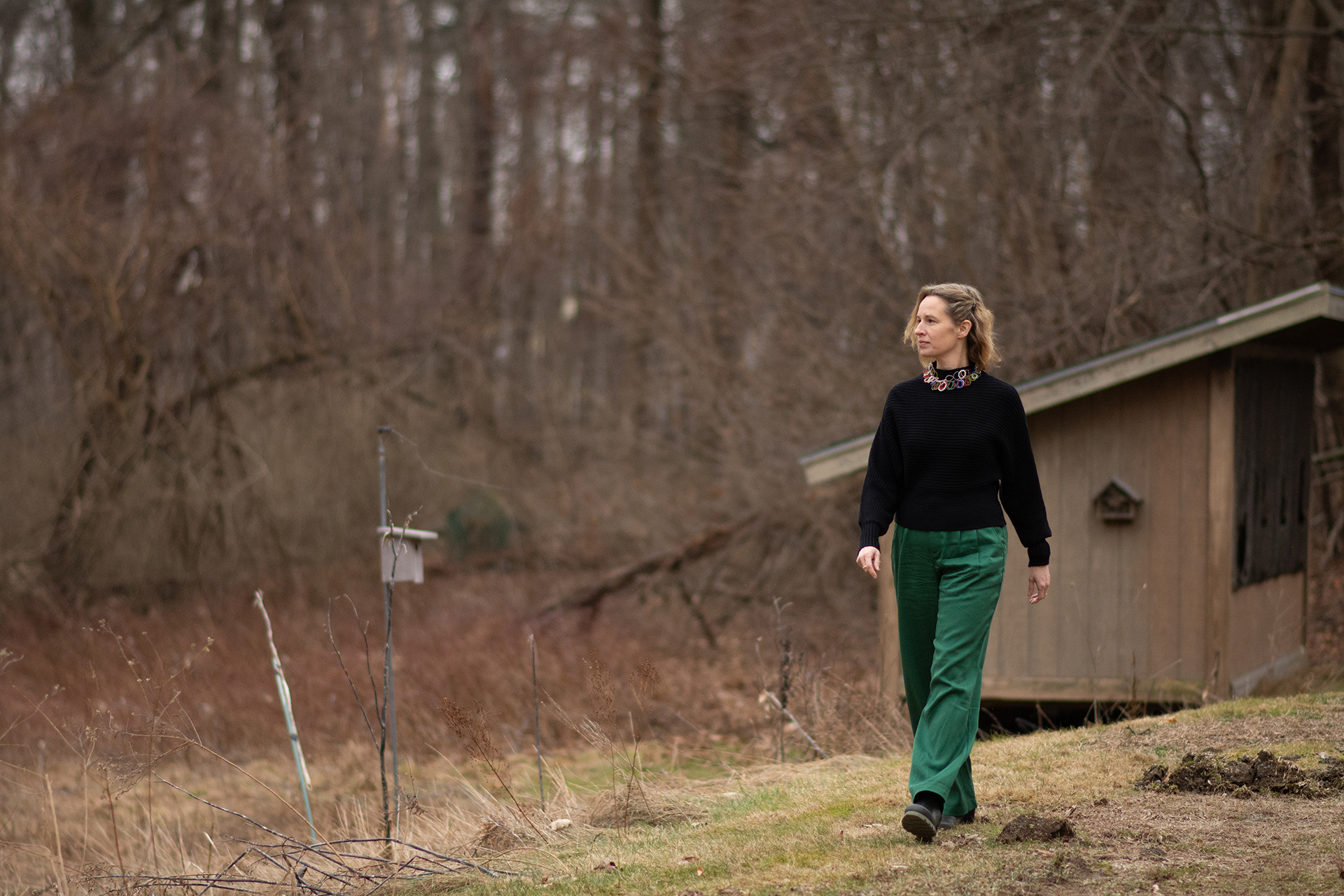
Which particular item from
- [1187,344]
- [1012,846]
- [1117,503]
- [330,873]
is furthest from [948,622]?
[1117,503]

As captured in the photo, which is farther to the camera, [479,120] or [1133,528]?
[479,120]

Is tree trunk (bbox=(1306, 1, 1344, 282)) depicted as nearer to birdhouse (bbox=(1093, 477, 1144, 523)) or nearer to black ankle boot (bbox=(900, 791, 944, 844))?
birdhouse (bbox=(1093, 477, 1144, 523))

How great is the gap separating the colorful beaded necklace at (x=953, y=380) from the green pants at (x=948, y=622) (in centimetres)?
49

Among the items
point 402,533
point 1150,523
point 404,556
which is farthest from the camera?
point 1150,523

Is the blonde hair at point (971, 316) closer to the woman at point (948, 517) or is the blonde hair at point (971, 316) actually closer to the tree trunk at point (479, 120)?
the woman at point (948, 517)

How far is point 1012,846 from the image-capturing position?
4203 mm

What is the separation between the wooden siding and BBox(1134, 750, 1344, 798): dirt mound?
10.6ft

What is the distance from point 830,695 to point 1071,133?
22.7 ft

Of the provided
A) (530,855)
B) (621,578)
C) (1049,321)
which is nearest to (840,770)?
(530,855)

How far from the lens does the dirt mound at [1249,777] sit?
190 inches

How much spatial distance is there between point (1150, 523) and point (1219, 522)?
1.40ft

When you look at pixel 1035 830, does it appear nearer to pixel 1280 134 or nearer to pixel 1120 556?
pixel 1120 556

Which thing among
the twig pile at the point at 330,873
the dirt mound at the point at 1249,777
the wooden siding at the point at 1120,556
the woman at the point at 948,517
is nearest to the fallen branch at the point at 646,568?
the wooden siding at the point at 1120,556

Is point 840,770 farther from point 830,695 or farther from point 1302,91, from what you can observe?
point 1302,91
